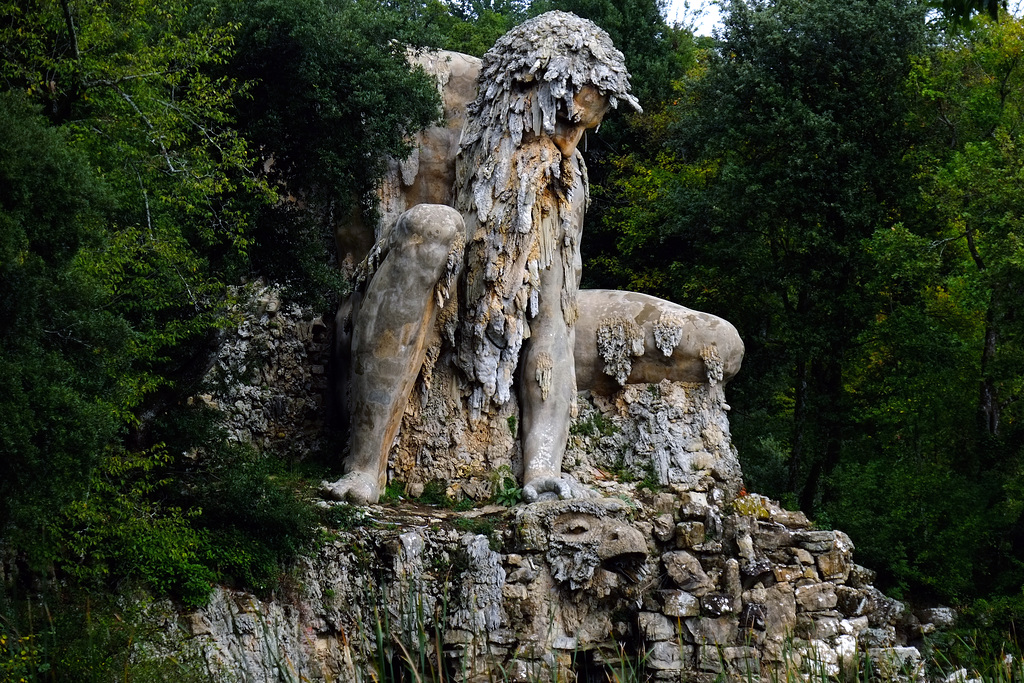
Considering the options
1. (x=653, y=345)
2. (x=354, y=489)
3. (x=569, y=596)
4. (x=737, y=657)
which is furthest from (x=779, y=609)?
(x=354, y=489)

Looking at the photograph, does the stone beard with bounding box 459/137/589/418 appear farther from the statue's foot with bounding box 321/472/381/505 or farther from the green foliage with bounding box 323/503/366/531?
the green foliage with bounding box 323/503/366/531

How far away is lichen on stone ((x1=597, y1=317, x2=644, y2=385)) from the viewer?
11.3m

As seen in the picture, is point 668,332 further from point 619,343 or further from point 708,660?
point 708,660

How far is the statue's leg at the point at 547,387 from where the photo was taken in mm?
10438

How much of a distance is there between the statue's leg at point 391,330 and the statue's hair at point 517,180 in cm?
53

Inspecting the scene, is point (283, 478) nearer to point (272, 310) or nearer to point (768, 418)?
point (272, 310)

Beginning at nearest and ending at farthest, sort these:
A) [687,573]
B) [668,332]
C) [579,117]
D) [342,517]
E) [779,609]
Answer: [342,517], [687,573], [779,609], [579,117], [668,332]

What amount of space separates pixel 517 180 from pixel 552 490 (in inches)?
98.4

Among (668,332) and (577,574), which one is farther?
(668,332)

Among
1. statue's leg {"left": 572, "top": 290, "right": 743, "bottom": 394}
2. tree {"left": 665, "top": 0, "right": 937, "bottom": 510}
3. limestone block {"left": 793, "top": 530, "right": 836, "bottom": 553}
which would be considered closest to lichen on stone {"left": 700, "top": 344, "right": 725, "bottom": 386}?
statue's leg {"left": 572, "top": 290, "right": 743, "bottom": 394}

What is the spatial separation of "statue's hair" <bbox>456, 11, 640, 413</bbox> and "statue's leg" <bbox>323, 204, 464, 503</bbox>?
20.7 inches

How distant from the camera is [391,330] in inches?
394

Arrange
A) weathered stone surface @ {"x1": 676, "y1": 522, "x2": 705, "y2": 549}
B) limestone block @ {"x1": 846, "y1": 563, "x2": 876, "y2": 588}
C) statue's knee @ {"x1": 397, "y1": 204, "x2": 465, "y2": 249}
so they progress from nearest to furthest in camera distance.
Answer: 1. statue's knee @ {"x1": 397, "y1": 204, "x2": 465, "y2": 249}
2. weathered stone surface @ {"x1": 676, "y1": 522, "x2": 705, "y2": 549}
3. limestone block @ {"x1": 846, "y1": 563, "x2": 876, "y2": 588}

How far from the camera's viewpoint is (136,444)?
10031 millimetres
